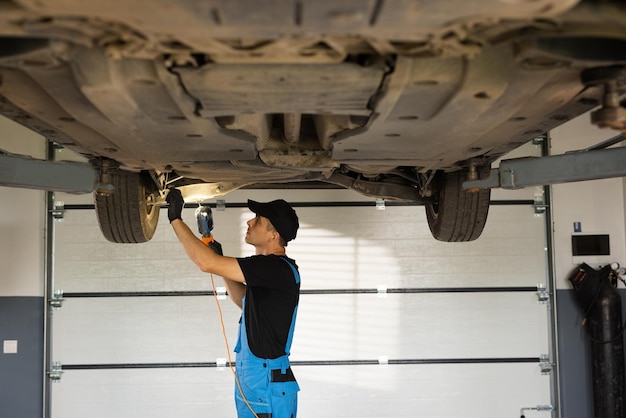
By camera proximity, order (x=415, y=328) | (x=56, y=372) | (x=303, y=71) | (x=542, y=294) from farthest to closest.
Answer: (x=542, y=294)
(x=415, y=328)
(x=56, y=372)
(x=303, y=71)

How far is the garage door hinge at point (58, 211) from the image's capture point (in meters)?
6.62

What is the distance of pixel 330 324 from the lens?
6.57m

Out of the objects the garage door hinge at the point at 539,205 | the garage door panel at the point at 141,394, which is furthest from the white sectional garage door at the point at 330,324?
the garage door hinge at the point at 539,205

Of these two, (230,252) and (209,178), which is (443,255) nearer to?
(230,252)

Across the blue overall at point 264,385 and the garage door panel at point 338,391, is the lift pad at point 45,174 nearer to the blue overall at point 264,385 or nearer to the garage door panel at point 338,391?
the blue overall at point 264,385

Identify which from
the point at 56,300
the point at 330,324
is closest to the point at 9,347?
the point at 56,300

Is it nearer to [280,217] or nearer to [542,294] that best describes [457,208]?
[280,217]

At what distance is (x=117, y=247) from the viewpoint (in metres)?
6.62

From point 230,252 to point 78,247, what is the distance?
148cm

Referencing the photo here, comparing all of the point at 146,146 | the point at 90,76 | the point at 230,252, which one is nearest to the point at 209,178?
the point at 146,146

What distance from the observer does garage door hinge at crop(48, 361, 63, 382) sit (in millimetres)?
6484

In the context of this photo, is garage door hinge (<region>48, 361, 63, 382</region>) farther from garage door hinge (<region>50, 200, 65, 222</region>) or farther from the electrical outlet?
garage door hinge (<region>50, 200, 65, 222</region>)

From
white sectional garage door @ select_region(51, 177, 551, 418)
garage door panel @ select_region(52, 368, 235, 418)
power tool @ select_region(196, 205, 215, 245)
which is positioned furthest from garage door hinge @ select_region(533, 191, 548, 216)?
power tool @ select_region(196, 205, 215, 245)

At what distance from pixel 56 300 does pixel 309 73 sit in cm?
539
